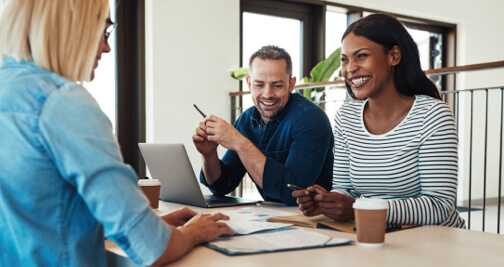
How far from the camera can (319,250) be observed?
96 centimetres

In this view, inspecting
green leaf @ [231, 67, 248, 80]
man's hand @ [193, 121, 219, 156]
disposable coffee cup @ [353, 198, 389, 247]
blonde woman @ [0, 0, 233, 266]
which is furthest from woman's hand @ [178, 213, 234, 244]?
green leaf @ [231, 67, 248, 80]

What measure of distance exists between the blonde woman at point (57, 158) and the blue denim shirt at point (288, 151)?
0.82 m

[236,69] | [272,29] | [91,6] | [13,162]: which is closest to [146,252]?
[13,162]

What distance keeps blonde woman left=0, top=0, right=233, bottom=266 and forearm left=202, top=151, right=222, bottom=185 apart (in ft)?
3.20

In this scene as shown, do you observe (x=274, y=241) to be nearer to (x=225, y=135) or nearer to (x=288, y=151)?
(x=225, y=135)

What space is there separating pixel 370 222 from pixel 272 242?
20cm

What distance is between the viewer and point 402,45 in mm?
1475

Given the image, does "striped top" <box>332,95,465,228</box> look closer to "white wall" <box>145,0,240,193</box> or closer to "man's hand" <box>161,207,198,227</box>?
"man's hand" <box>161,207,198,227</box>

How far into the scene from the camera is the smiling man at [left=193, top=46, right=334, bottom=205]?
64.6 inches

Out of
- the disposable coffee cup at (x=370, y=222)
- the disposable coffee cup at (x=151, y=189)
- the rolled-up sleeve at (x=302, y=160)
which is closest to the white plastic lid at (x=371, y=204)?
the disposable coffee cup at (x=370, y=222)

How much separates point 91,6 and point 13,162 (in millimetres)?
283

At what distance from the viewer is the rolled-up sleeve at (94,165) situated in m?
0.74

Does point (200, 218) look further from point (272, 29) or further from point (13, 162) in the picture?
point (272, 29)

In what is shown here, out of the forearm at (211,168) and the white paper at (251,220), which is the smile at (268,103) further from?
the white paper at (251,220)
